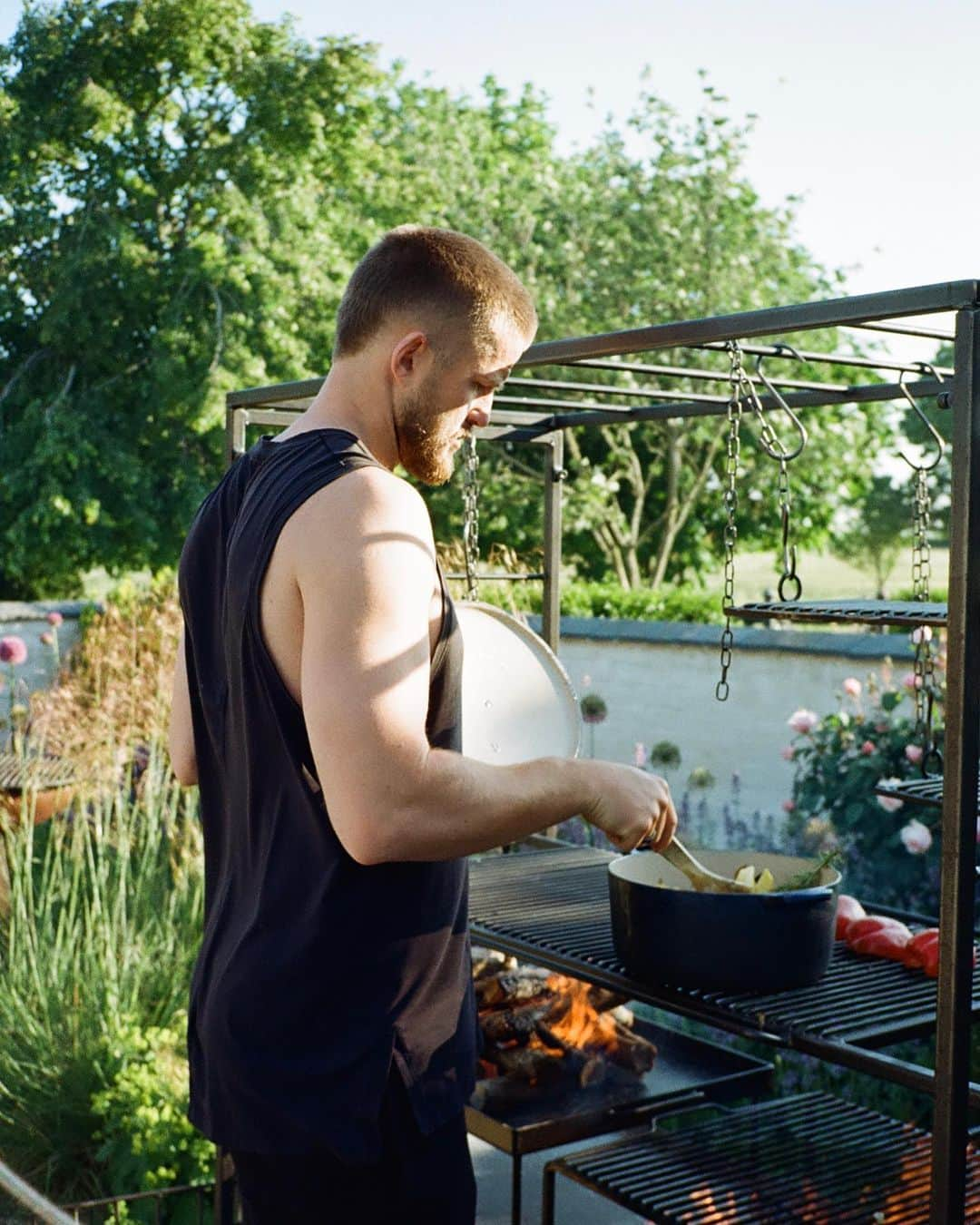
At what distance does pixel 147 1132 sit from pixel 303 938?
2069 millimetres

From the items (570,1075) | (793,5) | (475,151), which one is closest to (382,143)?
(475,151)

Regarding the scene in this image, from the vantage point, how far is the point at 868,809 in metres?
4.78

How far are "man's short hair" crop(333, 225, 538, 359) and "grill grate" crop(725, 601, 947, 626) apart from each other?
2.15 feet

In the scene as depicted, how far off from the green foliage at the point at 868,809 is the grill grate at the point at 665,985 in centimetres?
190

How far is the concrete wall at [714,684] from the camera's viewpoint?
6.66m

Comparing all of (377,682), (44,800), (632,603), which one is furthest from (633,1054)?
(632,603)

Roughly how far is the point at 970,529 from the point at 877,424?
1453 centimetres

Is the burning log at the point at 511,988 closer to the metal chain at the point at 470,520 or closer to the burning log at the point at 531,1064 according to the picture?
the burning log at the point at 531,1064

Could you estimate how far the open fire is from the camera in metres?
2.87

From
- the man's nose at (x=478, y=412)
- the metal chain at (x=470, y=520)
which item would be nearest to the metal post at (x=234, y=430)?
the metal chain at (x=470, y=520)

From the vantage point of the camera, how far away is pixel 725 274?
14039 mm

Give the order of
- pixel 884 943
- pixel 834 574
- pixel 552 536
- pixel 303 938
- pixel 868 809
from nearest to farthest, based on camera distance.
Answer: pixel 303 938
pixel 884 943
pixel 552 536
pixel 868 809
pixel 834 574

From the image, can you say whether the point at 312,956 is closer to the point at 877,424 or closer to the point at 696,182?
the point at 696,182

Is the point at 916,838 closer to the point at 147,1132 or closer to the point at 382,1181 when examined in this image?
the point at 147,1132
